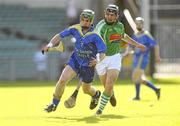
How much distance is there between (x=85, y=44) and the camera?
14.0m

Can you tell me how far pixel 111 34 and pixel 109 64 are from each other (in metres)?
0.63

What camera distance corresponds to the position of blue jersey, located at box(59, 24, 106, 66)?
1393cm

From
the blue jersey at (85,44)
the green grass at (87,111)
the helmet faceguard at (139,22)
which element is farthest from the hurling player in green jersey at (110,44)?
the helmet faceguard at (139,22)

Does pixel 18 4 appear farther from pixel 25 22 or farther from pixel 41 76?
pixel 41 76

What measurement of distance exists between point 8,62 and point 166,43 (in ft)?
24.2

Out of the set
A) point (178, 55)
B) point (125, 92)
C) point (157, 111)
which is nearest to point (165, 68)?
point (178, 55)

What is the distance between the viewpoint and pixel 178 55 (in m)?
31.5

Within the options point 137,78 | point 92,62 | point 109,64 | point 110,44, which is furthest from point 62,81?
point 137,78

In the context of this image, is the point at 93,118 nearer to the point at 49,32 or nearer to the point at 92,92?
the point at 92,92

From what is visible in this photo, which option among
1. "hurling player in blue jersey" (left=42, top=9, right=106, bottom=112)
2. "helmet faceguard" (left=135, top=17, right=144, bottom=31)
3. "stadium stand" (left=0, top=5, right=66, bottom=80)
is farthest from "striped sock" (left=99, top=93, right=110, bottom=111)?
"stadium stand" (left=0, top=5, right=66, bottom=80)

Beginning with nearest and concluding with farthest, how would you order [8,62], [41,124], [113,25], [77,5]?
1. [41,124]
2. [113,25]
3. [8,62]
4. [77,5]

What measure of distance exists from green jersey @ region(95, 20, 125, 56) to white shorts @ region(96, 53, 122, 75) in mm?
122

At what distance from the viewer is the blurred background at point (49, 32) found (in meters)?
28.4

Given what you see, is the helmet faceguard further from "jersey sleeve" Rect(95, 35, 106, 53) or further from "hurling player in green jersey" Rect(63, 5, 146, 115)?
"jersey sleeve" Rect(95, 35, 106, 53)
